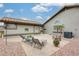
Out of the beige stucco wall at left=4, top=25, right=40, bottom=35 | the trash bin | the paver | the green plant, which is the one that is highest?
the beige stucco wall at left=4, top=25, right=40, bottom=35

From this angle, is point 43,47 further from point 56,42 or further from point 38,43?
point 56,42

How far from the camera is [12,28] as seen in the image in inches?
165

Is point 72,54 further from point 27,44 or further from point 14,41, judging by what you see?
point 14,41

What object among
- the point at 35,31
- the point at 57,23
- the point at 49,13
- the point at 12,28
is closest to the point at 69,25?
the point at 57,23

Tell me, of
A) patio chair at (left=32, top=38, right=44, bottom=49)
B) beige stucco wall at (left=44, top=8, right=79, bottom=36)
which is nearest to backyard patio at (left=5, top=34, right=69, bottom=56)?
patio chair at (left=32, top=38, right=44, bottom=49)

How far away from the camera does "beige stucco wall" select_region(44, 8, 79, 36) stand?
13.5 ft

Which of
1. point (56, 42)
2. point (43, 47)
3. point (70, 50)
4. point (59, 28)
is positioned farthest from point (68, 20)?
point (43, 47)

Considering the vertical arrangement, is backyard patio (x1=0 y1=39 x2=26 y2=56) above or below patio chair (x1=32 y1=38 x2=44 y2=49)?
below

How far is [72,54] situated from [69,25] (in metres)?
0.71

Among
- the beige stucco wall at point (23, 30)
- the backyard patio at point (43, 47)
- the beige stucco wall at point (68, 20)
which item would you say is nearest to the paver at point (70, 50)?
the backyard patio at point (43, 47)

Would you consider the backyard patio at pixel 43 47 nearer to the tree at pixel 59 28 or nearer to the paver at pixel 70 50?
the paver at pixel 70 50

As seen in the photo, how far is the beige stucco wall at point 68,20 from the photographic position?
162 inches

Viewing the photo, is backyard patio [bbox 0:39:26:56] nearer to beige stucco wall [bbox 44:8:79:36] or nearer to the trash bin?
beige stucco wall [bbox 44:8:79:36]

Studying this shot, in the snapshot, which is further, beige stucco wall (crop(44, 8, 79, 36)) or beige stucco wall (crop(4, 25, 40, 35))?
beige stucco wall (crop(4, 25, 40, 35))
